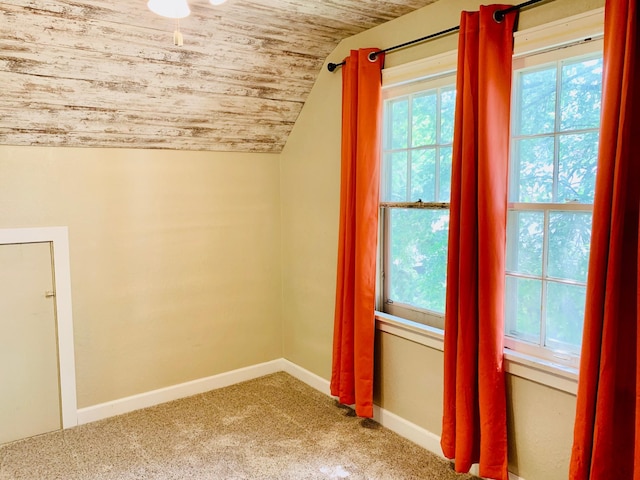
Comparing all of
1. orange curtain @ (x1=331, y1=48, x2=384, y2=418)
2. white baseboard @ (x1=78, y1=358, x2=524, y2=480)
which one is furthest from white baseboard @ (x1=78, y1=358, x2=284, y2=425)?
orange curtain @ (x1=331, y1=48, x2=384, y2=418)

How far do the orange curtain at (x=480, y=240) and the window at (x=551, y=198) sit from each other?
12 centimetres

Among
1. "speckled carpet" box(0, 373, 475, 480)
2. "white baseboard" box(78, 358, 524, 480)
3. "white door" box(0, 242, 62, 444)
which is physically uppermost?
"white door" box(0, 242, 62, 444)

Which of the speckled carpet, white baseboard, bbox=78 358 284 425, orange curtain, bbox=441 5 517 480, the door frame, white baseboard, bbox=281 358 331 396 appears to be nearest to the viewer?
orange curtain, bbox=441 5 517 480

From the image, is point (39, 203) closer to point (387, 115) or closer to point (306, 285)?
point (306, 285)

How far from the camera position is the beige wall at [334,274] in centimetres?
206

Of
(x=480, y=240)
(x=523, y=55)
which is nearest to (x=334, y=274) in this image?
(x=480, y=240)

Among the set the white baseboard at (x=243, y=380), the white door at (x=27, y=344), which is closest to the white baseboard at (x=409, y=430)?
the white baseboard at (x=243, y=380)

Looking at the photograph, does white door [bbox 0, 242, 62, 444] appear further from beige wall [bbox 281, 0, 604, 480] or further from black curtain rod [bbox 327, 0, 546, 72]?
black curtain rod [bbox 327, 0, 546, 72]

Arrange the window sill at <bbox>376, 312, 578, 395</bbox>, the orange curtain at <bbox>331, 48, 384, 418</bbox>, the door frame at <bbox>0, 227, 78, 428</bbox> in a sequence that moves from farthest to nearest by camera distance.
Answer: the door frame at <bbox>0, 227, 78, 428</bbox> → the orange curtain at <bbox>331, 48, 384, 418</bbox> → the window sill at <bbox>376, 312, 578, 395</bbox>

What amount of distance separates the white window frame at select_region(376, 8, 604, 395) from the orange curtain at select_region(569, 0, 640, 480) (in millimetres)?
175

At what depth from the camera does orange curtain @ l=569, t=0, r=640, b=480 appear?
163cm

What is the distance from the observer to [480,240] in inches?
83.9

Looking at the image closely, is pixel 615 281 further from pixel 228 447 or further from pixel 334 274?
pixel 228 447

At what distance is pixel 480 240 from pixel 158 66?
1869 millimetres
